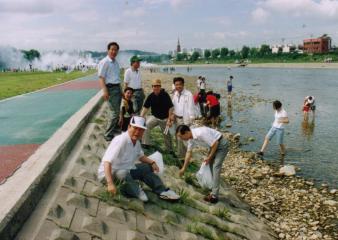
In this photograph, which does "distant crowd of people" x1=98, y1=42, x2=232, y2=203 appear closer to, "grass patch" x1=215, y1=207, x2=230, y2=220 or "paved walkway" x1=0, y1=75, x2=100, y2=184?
"grass patch" x1=215, y1=207, x2=230, y2=220

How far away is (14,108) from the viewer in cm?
1479

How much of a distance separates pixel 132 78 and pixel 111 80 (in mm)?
1302

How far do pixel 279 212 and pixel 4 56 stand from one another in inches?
4127

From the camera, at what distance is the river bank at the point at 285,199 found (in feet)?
28.2

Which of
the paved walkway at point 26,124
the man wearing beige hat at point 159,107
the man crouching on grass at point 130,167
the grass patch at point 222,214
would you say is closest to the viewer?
Result: the man crouching on grass at point 130,167

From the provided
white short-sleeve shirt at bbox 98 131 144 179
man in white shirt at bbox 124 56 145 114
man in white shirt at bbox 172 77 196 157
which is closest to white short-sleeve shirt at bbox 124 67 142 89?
man in white shirt at bbox 124 56 145 114

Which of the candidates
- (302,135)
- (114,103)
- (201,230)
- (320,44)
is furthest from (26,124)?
(320,44)

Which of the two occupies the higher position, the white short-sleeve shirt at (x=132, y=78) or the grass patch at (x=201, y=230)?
the white short-sleeve shirt at (x=132, y=78)

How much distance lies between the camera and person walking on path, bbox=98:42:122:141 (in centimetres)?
916

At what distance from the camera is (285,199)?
10.2m

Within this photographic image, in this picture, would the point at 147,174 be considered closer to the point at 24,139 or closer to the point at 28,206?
the point at 28,206

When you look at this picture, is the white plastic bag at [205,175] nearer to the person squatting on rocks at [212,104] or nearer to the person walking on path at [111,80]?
the person walking on path at [111,80]

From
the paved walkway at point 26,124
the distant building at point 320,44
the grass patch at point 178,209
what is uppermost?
the distant building at point 320,44

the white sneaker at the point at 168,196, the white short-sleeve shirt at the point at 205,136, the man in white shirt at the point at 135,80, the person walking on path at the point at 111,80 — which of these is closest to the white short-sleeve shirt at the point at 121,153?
the white sneaker at the point at 168,196
